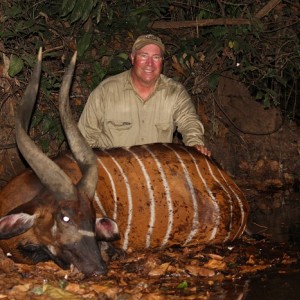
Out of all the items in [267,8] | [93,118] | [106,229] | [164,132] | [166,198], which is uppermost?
[267,8]

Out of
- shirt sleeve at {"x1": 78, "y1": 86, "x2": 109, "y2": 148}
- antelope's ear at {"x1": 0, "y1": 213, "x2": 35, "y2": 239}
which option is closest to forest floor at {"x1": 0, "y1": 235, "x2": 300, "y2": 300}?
antelope's ear at {"x1": 0, "y1": 213, "x2": 35, "y2": 239}

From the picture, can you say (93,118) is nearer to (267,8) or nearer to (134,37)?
(134,37)

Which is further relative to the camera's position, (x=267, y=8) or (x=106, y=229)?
(x=267, y=8)

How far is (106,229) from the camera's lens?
12.6 feet

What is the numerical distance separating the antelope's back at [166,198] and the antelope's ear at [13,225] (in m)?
0.49

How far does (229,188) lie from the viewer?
4473 mm

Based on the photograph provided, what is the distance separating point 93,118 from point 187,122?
0.62 meters

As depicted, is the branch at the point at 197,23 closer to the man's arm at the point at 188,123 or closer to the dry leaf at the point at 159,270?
the man's arm at the point at 188,123

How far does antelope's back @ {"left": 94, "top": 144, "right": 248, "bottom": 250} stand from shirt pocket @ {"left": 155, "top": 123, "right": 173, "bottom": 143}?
1.46ft

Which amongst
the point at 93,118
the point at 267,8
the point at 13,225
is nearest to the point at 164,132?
the point at 93,118

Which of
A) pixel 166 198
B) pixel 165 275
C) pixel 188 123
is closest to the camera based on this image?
pixel 165 275

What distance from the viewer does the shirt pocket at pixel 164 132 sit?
4.93 meters

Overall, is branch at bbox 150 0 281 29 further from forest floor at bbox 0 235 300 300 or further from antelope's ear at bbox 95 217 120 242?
antelope's ear at bbox 95 217 120 242

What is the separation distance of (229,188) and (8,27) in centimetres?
204
